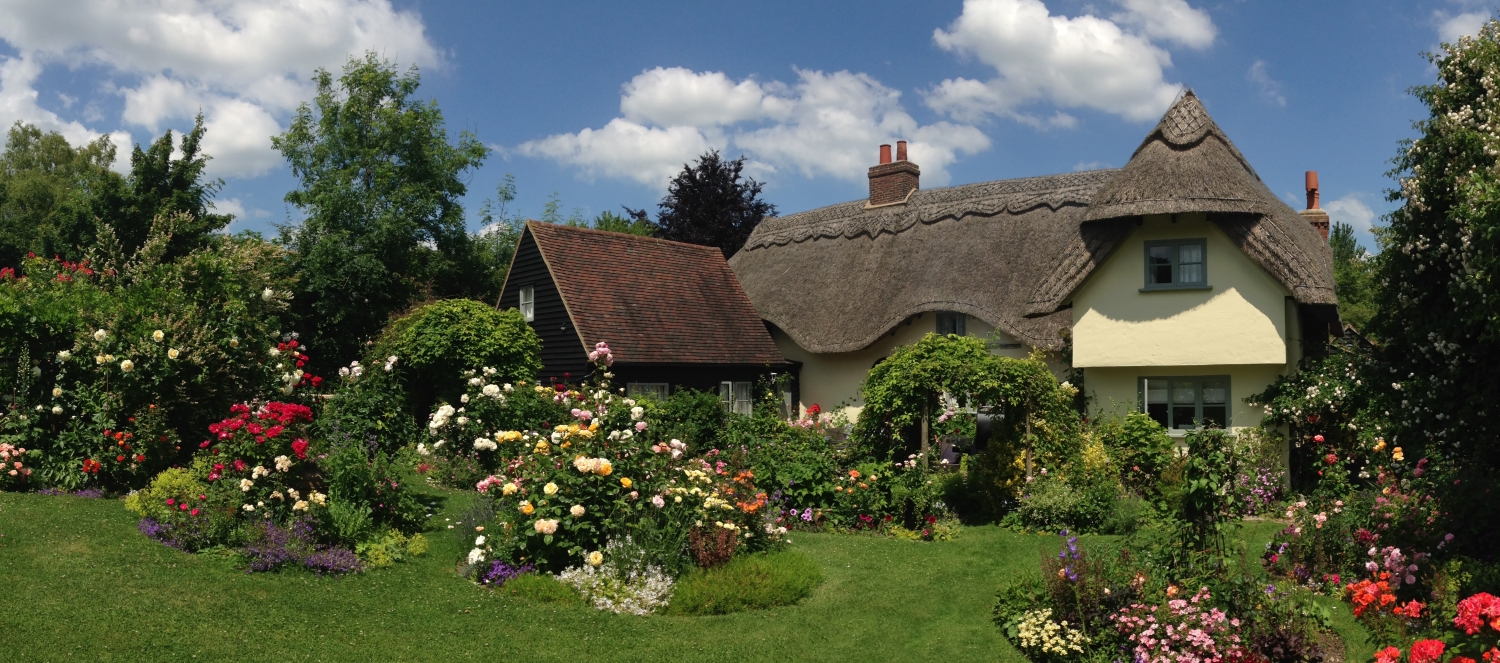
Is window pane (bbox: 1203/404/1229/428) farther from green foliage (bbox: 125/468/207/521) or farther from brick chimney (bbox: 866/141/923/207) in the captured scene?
green foliage (bbox: 125/468/207/521)

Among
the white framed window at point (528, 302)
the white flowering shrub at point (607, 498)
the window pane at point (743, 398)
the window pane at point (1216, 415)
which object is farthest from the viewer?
the window pane at point (743, 398)

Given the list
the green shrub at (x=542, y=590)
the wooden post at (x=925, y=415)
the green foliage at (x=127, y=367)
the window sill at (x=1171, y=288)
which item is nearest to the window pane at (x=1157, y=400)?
the window sill at (x=1171, y=288)

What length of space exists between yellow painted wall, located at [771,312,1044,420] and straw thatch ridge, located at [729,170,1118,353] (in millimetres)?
590

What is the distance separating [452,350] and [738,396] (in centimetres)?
779

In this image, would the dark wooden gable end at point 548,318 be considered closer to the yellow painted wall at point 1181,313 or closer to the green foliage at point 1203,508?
the yellow painted wall at point 1181,313

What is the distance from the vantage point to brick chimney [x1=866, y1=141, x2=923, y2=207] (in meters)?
28.5

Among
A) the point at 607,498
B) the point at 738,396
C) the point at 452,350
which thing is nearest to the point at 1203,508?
the point at 607,498

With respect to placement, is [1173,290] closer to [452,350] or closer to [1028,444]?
[1028,444]

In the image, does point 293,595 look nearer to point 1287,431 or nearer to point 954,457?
point 954,457

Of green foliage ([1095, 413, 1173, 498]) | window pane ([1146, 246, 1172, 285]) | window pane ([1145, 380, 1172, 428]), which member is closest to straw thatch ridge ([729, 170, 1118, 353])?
window pane ([1145, 380, 1172, 428])

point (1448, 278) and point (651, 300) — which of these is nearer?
point (1448, 278)

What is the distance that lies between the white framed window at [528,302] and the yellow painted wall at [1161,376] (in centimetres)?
1214

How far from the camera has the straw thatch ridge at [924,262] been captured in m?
22.2

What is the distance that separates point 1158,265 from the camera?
57.1 ft
